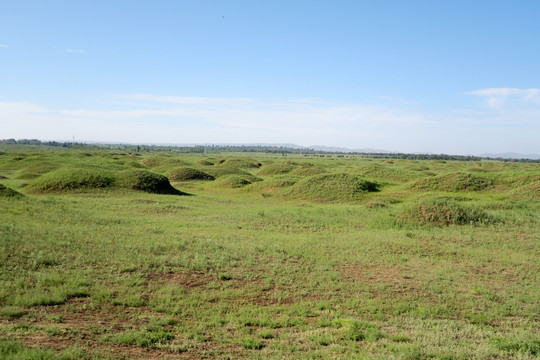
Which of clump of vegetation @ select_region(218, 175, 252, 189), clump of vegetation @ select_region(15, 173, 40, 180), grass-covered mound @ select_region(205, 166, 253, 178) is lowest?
clump of vegetation @ select_region(15, 173, 40, 180)

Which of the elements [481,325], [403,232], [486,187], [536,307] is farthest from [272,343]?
[486,187]

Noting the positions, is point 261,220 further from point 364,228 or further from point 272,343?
point 272,343

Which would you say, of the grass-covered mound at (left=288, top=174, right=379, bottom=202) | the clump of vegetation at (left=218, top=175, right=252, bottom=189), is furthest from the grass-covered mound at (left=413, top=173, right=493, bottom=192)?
the clump of vegetation at (left=218, top=175, right=252, bottom=189)

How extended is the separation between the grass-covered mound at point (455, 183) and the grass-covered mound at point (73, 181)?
98.3 feet

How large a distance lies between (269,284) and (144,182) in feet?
90.4

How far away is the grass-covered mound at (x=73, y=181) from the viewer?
32.1 m

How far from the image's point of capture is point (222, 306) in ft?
27.7

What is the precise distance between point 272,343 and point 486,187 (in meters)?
36.4

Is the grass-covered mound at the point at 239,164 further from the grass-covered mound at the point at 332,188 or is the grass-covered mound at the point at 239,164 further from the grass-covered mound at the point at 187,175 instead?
the grass-covered mound at the point at 332,188

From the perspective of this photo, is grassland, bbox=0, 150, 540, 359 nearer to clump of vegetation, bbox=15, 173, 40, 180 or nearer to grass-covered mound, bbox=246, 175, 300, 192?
grass-covered mound, bbox=246, 175, 300, 192

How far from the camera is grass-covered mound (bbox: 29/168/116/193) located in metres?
32.1

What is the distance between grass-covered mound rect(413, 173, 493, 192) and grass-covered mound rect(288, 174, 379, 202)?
482 centimetres

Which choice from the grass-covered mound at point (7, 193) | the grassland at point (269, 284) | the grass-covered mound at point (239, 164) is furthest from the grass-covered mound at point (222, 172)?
the grassland at point (269, 284)

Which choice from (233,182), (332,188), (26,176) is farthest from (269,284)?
(26,176)
